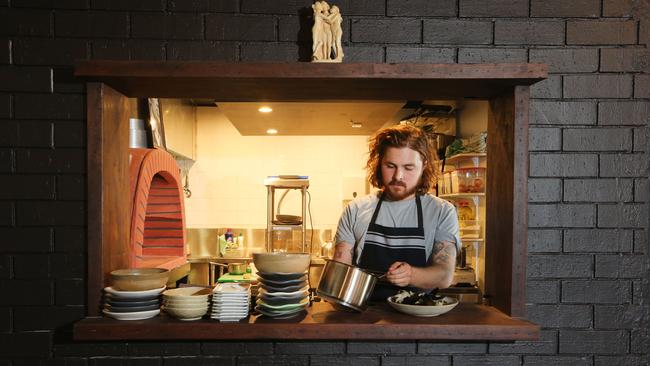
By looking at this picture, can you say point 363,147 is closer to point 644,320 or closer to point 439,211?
point 439,211

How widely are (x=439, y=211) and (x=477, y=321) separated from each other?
628 millimetres

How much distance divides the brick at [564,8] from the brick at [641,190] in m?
0.73

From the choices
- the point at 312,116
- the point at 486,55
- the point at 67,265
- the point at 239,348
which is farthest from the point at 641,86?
the point at 312,116

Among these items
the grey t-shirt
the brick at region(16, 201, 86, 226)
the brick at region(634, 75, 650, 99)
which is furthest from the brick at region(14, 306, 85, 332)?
the brick at region(634, 75, 650, 99)

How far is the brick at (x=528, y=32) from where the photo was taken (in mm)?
1801

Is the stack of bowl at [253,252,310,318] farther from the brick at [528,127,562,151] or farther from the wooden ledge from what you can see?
the brick at [528,127,562,151]

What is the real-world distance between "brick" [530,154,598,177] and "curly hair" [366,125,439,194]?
50 cm

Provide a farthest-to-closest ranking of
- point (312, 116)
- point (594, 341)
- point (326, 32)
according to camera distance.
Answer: point (312, 116) < point (594, 341) < point (326, 32)

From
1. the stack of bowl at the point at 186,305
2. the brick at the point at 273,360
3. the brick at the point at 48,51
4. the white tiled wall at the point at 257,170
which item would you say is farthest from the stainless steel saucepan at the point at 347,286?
the white tiled wall at the point at 257,170

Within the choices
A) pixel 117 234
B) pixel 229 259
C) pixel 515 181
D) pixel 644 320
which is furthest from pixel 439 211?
pixel 229 259

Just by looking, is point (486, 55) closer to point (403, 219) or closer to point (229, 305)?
point (403, 219)

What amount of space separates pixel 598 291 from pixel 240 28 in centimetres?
190

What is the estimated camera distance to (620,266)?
1.82 m

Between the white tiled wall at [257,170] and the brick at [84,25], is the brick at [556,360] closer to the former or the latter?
the brick at [84,25]
